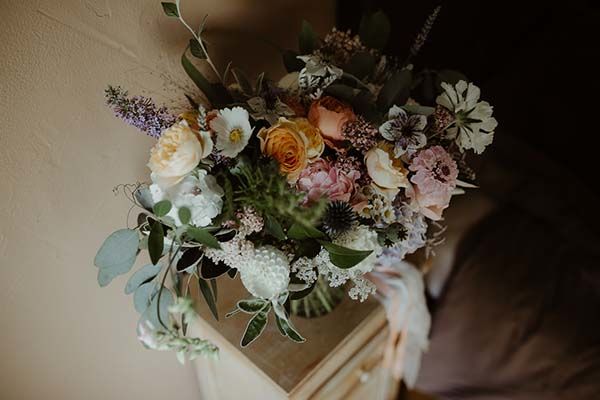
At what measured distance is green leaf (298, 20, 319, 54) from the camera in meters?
0.92

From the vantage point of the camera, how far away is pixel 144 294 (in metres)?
0.85

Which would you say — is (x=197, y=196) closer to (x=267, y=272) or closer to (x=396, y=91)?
(x=267, y=272)

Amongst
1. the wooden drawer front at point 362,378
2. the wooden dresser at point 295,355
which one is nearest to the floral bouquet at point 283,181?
the wooden dresser at point 295,355

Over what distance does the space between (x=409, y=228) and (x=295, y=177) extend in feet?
0.76

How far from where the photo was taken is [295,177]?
74cm

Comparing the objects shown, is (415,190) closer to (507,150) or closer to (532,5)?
(507,150)

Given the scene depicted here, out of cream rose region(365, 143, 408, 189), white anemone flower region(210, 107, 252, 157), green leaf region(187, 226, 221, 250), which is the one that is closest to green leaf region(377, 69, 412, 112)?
cream rose region(365, 143, 408, 189)

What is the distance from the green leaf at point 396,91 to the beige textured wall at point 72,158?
34 centimetres

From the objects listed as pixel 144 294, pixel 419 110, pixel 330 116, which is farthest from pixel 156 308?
pixel 419 110

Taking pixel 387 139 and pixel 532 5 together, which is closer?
pixel 387 139

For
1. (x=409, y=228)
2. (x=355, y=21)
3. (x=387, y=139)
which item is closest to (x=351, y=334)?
(x=409, y=228)

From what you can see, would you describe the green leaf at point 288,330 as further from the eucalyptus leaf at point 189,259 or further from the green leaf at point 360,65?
the green leaf at point 360,65

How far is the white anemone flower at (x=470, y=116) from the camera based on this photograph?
810 millimetres

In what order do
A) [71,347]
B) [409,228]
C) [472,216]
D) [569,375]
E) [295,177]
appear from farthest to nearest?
[472,216] < [569,375] < [71,347] < [409,228] < [295,177]
